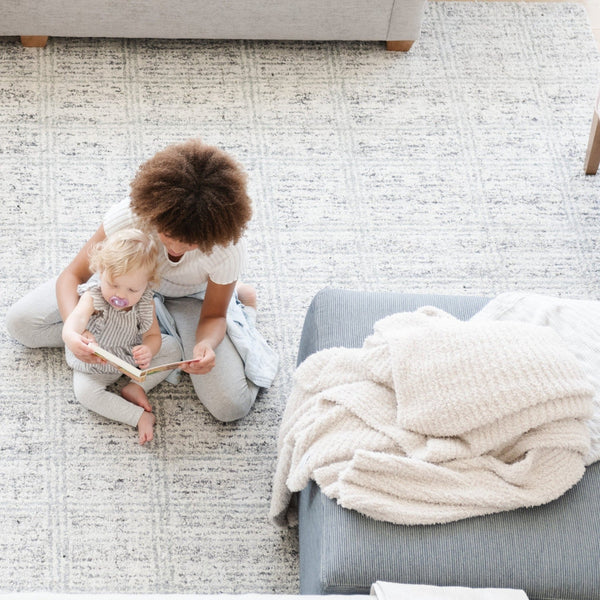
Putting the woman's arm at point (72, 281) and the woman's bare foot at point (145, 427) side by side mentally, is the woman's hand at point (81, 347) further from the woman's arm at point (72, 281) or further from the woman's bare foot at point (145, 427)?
the woman's bare foot at point (145, 427)

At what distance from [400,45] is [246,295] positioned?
1.07 meters

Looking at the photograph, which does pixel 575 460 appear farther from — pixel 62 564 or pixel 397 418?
pixel 62 564

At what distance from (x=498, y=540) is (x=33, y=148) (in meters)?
1.66

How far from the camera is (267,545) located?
182 centimetres

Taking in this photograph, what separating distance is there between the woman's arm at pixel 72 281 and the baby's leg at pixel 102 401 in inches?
6.7

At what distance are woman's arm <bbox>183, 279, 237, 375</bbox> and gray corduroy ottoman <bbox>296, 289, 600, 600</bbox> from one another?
1.63 ft

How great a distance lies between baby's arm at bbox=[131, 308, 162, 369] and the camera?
180 cm

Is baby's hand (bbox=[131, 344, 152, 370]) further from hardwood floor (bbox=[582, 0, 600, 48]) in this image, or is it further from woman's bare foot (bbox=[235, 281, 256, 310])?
hardwood floor (bbox=[582, 0, 600, 48])

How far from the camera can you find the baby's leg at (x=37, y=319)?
6.38ft

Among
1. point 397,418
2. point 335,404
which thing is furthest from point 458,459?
point 335,404

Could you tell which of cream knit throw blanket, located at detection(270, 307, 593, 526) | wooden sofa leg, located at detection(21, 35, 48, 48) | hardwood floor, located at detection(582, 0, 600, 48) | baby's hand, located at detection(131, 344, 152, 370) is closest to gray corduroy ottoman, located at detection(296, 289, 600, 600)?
cream knit throw blanket, located at detection(270, 307, 593, 526)

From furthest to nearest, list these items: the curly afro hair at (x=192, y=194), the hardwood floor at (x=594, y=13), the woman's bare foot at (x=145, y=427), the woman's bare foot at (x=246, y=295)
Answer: the hardwood floor at (x=594, y=13), the woman's bare foot at (x=246, y=295), the woman's bare foot at (x=145, y=427), the curly afro hair at (x=192, y=194)

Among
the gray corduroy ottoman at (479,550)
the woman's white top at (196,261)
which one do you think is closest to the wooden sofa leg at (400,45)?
the woman's white top at (196,261)

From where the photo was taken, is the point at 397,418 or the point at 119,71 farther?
the point at 119,71
